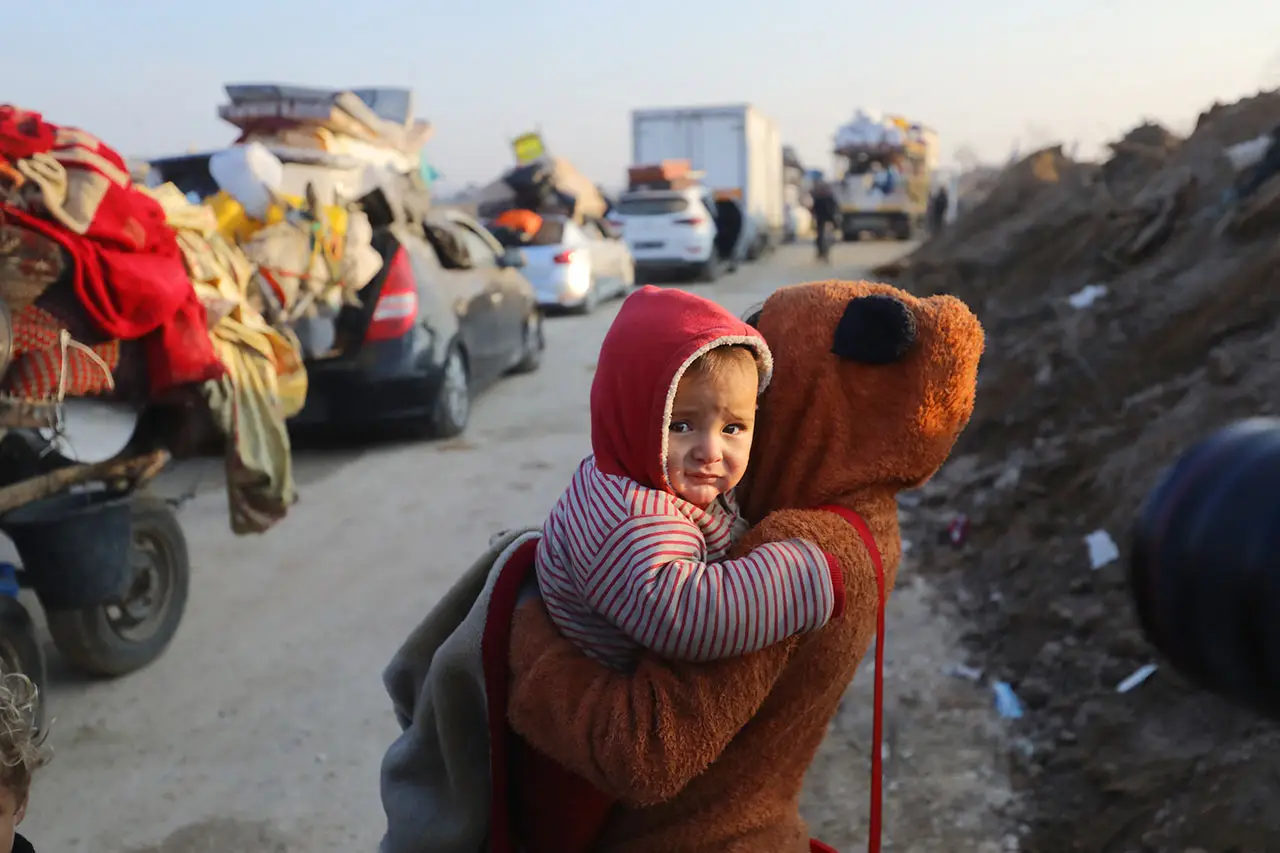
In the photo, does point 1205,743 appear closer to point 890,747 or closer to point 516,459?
Answer: point 890,747

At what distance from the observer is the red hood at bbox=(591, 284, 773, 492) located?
1341 mm

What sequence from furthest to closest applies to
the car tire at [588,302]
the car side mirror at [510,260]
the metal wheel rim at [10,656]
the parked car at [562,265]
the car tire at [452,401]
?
the car tire at [588,302] < the parked car at [562,265] < the car side mirror at [510,260] < the car tire at [452,401] < the metal wheel rim at [10,656]

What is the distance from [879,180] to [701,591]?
31.2 m

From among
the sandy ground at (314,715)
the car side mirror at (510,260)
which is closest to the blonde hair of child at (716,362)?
the sandy ground at (314,715)

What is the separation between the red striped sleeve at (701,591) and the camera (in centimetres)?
128

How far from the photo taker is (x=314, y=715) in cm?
392

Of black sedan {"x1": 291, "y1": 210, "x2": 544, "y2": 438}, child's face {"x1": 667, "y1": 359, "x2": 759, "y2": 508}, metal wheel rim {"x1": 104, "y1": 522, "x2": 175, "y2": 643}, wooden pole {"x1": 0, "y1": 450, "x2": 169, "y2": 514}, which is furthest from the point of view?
black sedan {"x1": 291, "y1": 210, "x2": 544, "y2": 438}

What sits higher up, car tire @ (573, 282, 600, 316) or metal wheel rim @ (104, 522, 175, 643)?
metal wheel rim @ (104, 522, 175, 643)

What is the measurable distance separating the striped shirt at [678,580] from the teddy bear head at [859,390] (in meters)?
0.17

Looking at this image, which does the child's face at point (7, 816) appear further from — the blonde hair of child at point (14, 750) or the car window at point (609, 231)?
the car window at point (609, 231)

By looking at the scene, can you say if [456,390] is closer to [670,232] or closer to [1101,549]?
[1101,549]

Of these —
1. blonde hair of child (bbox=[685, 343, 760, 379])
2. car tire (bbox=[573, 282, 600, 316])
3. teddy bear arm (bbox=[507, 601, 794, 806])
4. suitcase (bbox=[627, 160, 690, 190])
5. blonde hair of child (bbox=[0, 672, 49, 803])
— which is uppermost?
blonde hair of child (bbox=[685, 343, 760, 379])

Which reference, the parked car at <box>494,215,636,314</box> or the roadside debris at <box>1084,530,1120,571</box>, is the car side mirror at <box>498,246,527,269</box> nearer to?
the parked car at <box>494,215,636,314</box>

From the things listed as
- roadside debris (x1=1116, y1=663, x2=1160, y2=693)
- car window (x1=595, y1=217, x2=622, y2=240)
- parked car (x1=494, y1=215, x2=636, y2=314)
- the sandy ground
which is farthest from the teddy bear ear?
car window (x1=595, y1=217, x2=622, y2=240)
